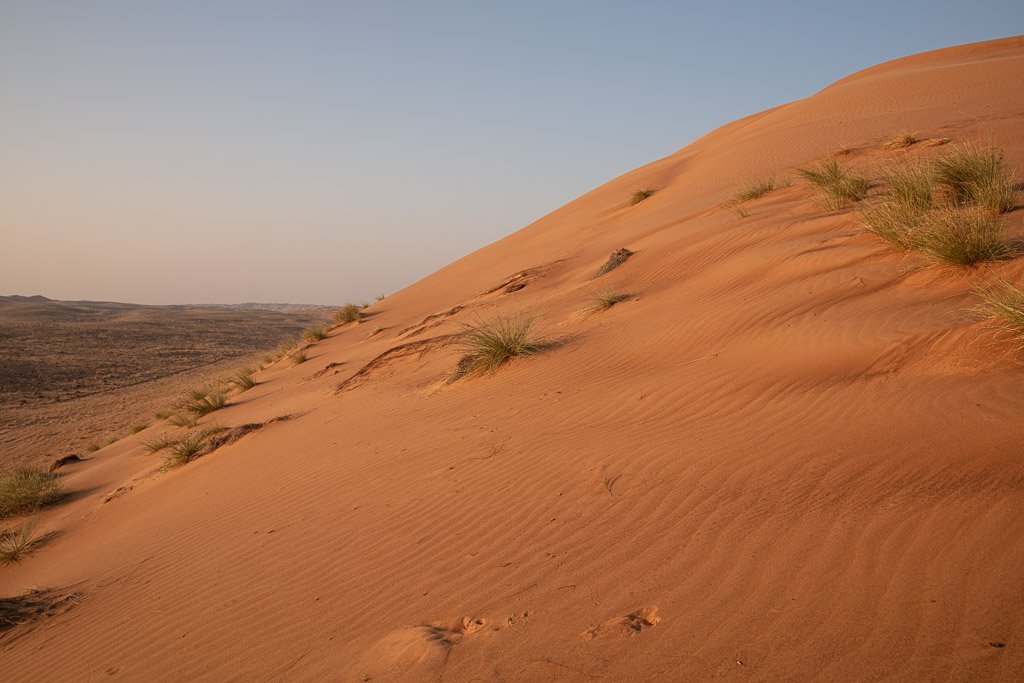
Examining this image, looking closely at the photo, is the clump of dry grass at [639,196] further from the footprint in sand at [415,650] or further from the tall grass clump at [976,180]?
the footprint in sand at [415,650]

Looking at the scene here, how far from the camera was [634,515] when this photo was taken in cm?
402

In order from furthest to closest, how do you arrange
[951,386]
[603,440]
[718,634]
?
[603,440] < [951,386] < [718,634]

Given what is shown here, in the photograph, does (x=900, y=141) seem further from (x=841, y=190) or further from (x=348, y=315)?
(x=348, y=315)

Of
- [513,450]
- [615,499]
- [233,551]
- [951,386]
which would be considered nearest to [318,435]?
[233,551]

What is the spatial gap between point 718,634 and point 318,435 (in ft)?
20.4

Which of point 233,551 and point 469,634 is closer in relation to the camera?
point 469,634

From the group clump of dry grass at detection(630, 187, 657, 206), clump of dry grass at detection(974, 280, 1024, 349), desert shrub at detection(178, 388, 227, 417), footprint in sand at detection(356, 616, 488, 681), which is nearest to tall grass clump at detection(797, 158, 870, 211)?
clump of dry grass at detection(974, 280, 1024, 349)

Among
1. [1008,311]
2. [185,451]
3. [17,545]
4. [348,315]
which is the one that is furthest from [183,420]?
[1008,311]

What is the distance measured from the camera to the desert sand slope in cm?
291

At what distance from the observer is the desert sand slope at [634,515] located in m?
2.91

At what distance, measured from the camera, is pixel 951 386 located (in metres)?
4.59

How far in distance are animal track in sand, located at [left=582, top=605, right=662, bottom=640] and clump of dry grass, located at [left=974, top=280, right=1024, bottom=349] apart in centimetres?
330

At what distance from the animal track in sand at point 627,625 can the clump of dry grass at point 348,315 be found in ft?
62.8

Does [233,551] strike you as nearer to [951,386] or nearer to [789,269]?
[951,386]
